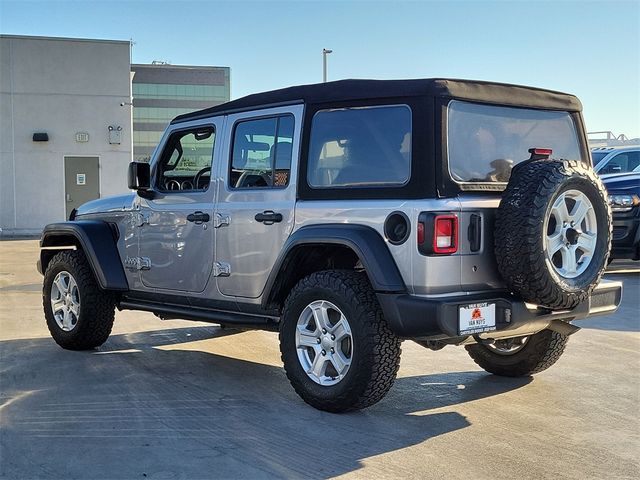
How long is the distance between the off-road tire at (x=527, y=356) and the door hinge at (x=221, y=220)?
213 cm

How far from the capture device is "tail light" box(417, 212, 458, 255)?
13.3ft

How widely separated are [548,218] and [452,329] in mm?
841

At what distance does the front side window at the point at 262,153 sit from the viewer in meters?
4.96

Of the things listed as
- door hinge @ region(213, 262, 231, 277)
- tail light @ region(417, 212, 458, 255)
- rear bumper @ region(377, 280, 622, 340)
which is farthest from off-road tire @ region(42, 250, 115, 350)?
tail light @ region(417, 212, 458, 255)

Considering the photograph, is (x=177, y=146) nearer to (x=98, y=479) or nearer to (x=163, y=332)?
(x=163, y=332)

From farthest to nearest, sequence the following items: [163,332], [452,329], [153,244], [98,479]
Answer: [163,332]
[153,244]
[452,329]
[98,479]

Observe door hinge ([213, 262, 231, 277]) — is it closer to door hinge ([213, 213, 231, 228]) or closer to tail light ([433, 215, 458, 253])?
door hinge ([213, 213, 231, 228])

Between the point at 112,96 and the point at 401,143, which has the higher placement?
the point at 112,96

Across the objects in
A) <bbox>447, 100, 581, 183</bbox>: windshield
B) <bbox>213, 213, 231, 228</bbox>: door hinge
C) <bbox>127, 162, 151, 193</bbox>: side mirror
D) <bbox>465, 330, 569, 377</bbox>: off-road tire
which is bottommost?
<bbox>465, 330, 569, 377</bbox>: off-road tire

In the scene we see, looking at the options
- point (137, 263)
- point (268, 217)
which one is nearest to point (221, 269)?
point (268, 217)

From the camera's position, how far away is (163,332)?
24.3 ft

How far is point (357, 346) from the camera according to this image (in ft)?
14.0

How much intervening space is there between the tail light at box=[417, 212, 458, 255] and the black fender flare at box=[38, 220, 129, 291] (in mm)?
3090

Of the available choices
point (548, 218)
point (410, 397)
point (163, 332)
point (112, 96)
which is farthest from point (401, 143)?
point (112, 96)
